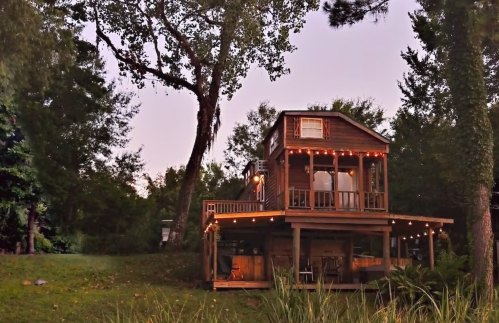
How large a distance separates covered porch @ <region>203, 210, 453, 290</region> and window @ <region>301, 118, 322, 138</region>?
305 cm

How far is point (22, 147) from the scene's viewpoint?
28.6 m

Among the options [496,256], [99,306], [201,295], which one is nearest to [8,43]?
[99,306]

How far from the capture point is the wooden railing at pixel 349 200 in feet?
70.4

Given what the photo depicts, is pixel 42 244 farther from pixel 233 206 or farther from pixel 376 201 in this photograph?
pixel 376 201

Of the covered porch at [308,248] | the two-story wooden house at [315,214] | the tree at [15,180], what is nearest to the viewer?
the covered porch at [308,248]

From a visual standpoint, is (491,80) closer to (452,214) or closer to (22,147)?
(452,214)

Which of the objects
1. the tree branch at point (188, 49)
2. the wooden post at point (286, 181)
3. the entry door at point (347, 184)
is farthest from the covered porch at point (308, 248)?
the tree branch at point (188, 49)

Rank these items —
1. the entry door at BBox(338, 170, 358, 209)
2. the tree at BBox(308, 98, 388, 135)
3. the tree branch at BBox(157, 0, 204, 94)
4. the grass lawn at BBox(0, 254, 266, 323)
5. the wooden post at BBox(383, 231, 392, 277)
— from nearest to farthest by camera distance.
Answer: the grass lawn at BBox(0, 254, 266, 323) < the wooden post at BBox(383, 231, 392, 277) < the entry door at BBox(338, 170, 358, 209) < the tree branch at BBox(157, 0, 204, 94) < the tree at BBox(308, 98, 388, 135)

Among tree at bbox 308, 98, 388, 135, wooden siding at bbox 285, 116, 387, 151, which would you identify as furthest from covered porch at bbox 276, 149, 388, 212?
tree at bbox 308, 98, 388, 135

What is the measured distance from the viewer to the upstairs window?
71.6 ft

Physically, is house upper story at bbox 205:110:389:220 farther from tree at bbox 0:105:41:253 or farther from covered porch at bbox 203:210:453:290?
tree at bbox 0:105:41:253

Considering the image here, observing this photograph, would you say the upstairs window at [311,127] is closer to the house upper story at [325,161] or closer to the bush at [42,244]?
the house upper story at [325,161]

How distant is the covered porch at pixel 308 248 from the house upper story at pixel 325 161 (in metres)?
0.55

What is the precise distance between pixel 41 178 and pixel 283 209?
45.8ft
